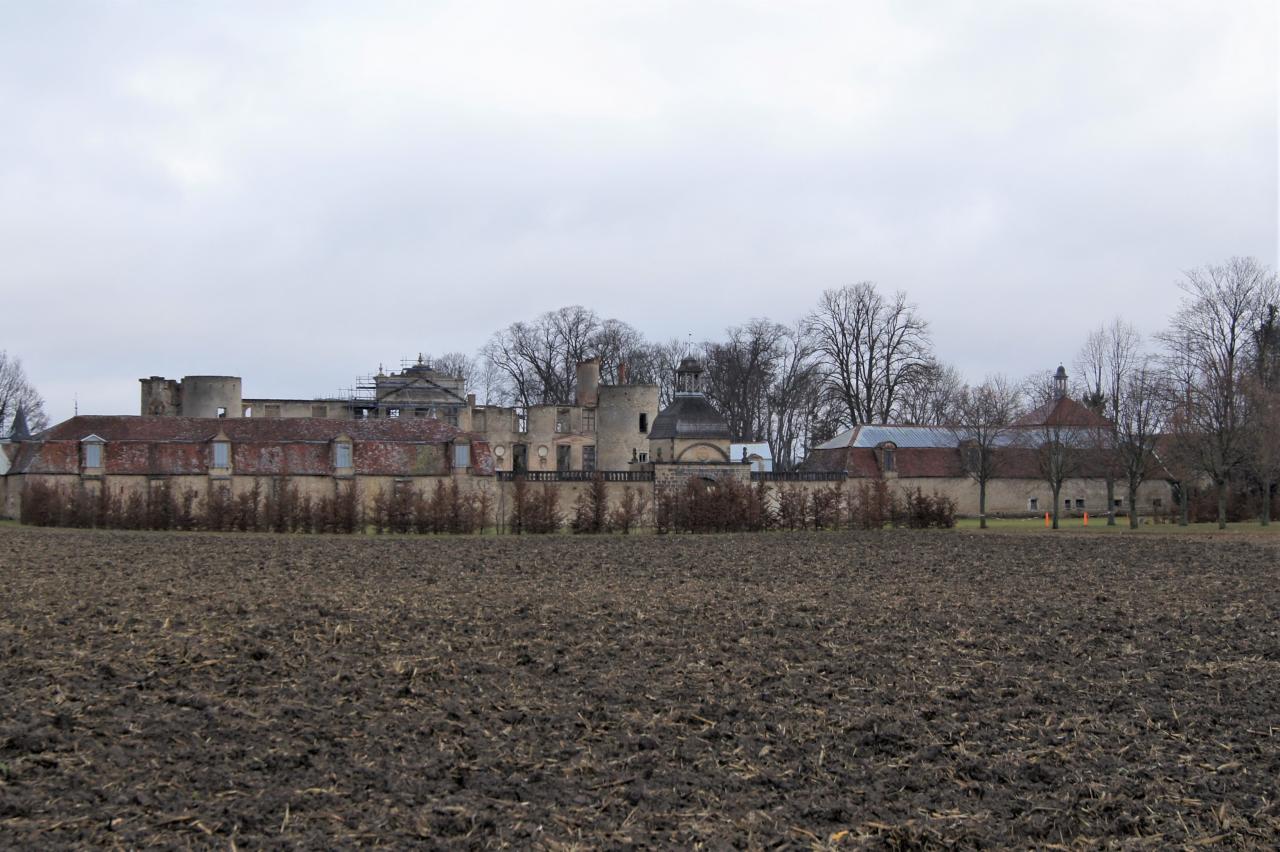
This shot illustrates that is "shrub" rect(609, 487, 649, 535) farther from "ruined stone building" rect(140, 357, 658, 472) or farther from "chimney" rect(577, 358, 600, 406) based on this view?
"chimney" rect(577, 358, 600, 406)

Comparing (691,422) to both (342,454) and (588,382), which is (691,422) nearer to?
(588,382)

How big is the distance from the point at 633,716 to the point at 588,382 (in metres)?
53.0

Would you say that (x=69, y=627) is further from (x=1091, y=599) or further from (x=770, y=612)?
(x=1091, y=599)

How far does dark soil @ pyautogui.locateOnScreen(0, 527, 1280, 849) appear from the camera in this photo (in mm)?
8656

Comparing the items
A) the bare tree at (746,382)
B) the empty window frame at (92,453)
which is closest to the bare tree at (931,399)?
the bare tree at (746,382)

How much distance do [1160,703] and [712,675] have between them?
4.50 meters

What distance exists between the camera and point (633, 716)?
11406 mm

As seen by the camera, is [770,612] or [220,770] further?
[770,612]

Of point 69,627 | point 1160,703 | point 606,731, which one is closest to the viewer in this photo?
point 606,731

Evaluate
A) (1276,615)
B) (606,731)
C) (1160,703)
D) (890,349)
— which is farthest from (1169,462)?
(606,731)

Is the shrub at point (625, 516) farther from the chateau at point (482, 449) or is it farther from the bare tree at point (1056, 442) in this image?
the bare tree at point (1056, 442)

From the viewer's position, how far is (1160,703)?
11.9 meters

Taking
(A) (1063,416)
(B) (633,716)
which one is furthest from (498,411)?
(B) (633,716)

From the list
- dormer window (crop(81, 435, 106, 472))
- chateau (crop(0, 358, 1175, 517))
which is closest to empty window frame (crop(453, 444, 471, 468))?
chateau (crop(0, 358, 1175, 517))
